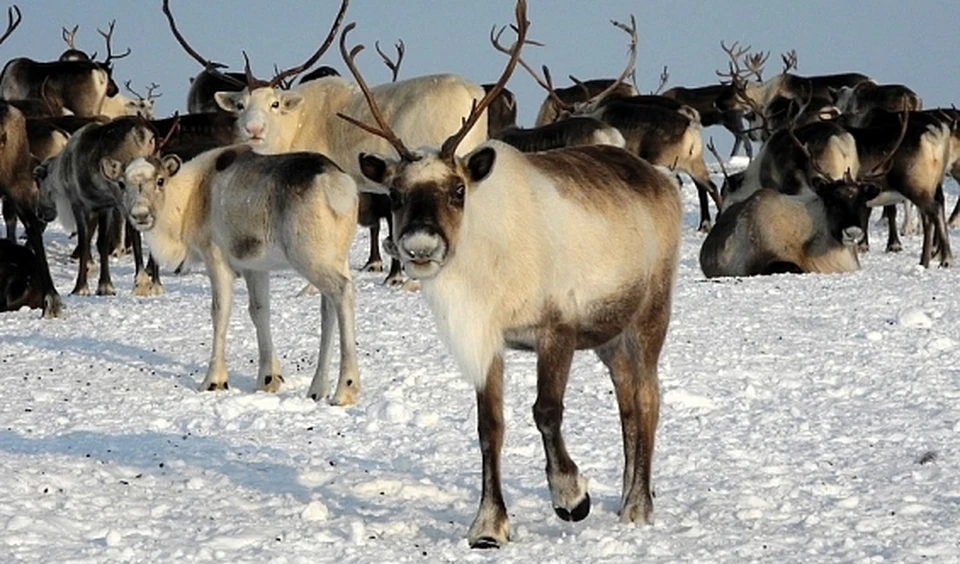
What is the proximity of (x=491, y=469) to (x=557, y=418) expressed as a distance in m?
0.29

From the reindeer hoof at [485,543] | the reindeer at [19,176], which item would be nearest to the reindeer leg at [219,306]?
the reindeer at [19,176]

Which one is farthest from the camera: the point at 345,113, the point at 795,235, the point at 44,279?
the point at 795,235

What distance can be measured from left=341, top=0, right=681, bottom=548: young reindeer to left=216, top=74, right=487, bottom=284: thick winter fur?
18.8 feet

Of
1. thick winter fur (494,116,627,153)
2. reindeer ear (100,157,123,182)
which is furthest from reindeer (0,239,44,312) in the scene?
thick winter fur (494,116,627,153)

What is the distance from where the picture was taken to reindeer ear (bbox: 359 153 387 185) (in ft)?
18.2

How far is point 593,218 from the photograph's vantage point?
5.66m

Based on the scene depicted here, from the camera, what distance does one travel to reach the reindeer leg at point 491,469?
5277mm

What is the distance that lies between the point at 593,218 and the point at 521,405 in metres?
2.48

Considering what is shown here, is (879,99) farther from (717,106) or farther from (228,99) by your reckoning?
(228,99)

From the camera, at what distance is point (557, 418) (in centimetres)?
538

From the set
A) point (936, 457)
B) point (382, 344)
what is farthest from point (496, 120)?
point (936, 457)

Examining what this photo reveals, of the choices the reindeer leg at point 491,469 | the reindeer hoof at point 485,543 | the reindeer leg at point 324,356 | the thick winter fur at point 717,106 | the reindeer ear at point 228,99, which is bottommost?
the thick winter fur at point 717,106

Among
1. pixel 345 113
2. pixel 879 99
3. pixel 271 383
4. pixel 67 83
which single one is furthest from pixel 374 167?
pixel 879 99

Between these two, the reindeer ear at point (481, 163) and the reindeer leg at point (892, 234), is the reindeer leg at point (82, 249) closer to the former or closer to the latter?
the reindeer ear at point (481, 163)
